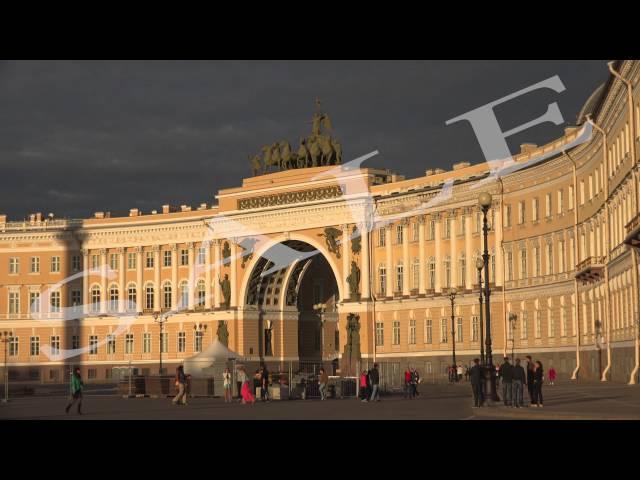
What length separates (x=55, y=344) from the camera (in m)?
114

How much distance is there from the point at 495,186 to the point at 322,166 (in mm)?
18137

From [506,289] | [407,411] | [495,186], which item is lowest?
[407,411]

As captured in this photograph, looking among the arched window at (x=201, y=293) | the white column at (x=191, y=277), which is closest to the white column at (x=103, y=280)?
the white column at (x=191, y=277)

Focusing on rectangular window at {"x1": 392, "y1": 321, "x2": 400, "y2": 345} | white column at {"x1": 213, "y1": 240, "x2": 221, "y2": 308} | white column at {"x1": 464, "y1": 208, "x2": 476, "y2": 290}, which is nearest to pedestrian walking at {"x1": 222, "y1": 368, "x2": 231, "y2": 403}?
white column at {"x1": 464, "y1": 208, "x2": 476, "y2": 290}

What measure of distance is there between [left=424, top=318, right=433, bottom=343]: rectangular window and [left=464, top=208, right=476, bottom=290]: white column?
4.60 metres

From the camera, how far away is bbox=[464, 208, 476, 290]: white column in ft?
286

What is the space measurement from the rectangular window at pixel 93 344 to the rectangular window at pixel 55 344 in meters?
3.19

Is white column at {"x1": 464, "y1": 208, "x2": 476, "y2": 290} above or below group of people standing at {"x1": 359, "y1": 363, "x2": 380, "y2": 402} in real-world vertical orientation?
above

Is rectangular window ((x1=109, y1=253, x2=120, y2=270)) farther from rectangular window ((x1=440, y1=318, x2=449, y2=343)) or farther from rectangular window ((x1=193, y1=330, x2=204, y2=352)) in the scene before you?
rectangular window ((x1=440, y1=318, x2=449, y2=343))

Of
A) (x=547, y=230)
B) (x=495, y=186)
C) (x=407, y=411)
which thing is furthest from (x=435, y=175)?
(x=407, y=411)

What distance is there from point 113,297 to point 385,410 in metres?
72.2
